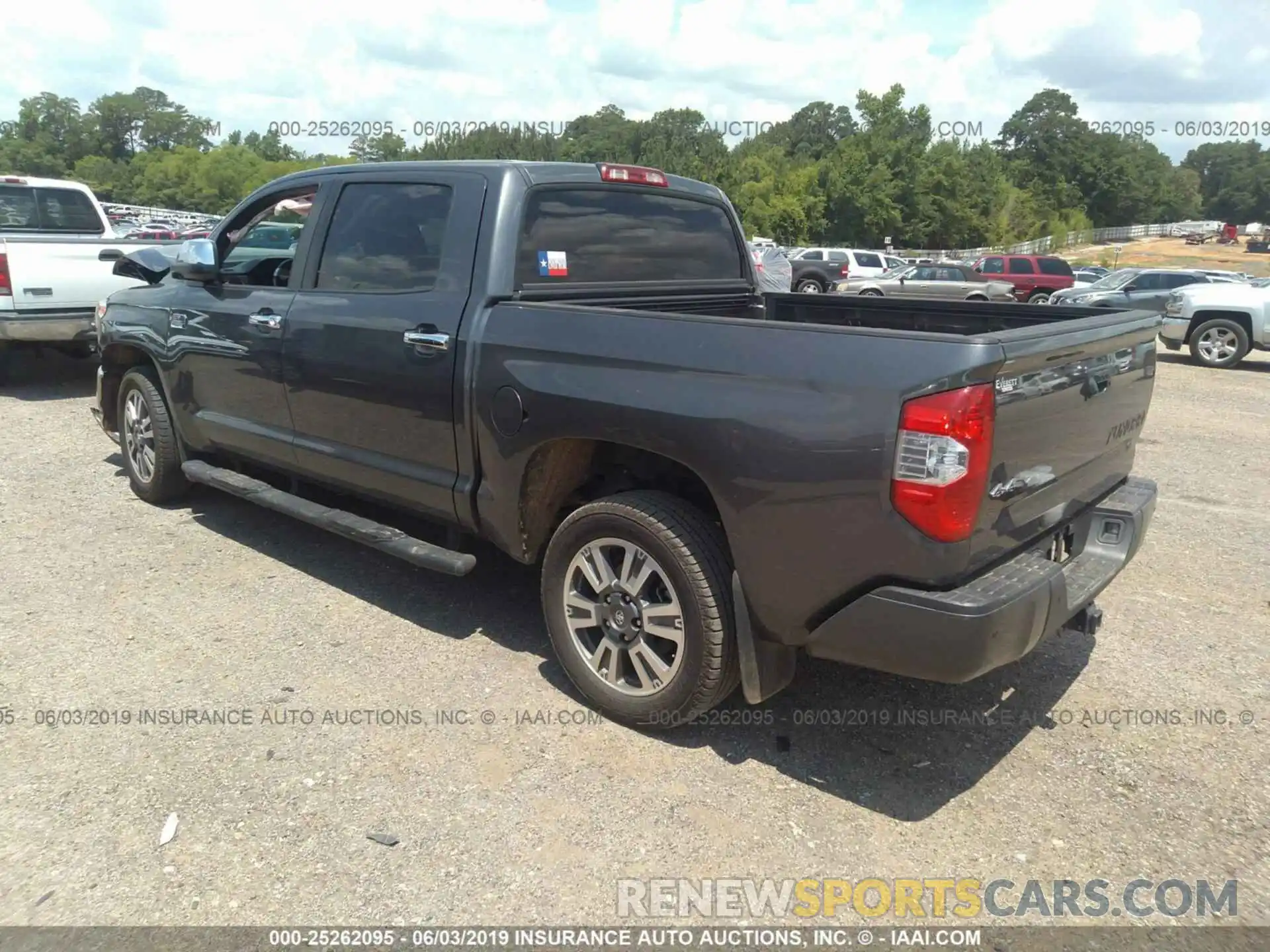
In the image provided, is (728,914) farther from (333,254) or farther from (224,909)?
(333,254)

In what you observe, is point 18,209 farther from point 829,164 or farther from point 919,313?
point 829,164

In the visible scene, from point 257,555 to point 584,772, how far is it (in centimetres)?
274

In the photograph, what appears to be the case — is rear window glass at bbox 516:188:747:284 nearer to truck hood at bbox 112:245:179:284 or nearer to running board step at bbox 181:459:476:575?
running board step at bbox 181:459:476:575

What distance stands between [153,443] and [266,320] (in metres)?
1.65

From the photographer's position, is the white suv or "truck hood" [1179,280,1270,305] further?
the white suv

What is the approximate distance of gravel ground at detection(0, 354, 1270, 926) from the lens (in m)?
2.77

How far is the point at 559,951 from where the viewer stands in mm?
2508

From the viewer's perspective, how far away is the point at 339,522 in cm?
436

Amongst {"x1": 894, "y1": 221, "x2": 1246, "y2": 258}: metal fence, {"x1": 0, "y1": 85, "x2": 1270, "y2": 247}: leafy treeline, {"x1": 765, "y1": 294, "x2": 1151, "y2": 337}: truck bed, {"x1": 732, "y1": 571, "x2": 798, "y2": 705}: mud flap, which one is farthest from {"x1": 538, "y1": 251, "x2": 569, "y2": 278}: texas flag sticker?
{"x1": 894, "y1": 221, "x2": 1246, "y2": 258}: metal fence

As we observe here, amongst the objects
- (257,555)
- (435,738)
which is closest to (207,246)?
(257,555)

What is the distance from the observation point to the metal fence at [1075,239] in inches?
2787

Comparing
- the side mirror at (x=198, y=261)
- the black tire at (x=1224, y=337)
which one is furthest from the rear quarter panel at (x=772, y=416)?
the black tire at (x=1224, y=337)

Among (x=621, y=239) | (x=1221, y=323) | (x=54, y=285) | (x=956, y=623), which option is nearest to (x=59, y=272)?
(x=54, y=285)

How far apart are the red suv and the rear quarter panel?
24617 mm
